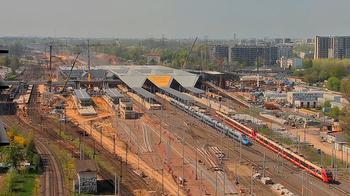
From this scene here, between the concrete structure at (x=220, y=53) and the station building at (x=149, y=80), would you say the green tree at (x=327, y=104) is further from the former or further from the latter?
the concrete structure at (x=220, y=53)

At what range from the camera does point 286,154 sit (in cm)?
1189

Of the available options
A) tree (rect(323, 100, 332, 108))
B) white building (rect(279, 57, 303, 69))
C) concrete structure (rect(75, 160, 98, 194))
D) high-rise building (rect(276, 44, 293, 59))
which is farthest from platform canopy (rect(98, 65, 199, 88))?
high-rise building (rect(276, 44, 293, 59))

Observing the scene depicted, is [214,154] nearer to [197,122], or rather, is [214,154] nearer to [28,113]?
[197,122]

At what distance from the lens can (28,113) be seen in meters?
18.4

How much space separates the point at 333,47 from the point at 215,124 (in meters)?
34.6

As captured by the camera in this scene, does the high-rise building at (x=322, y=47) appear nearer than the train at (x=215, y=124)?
No

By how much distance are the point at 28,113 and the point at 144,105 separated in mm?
4314

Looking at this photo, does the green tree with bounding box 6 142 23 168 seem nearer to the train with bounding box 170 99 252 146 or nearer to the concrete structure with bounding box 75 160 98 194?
the concrete structure with bounding box 75 160 98 194

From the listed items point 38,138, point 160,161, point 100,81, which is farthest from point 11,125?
point 100,81

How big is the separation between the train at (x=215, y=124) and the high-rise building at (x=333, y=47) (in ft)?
98.2

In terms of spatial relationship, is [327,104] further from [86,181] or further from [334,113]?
[86,181]

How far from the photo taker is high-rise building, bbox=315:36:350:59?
47.2m

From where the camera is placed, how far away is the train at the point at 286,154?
9.95m

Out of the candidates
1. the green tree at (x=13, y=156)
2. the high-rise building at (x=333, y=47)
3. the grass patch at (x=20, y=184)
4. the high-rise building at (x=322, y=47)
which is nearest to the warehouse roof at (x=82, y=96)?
the green tree at (x=13, y=156)
